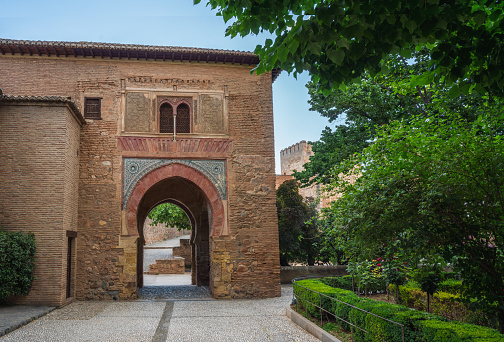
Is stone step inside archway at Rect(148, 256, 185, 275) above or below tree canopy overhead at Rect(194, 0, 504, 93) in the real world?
below

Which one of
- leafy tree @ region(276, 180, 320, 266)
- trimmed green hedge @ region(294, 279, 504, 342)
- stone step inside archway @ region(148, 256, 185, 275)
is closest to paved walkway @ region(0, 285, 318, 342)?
trimmed green hedge @ region(294, 279, 504, 342)

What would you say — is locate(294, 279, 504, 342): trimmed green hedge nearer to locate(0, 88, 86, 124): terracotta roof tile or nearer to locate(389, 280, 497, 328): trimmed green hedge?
locate(389, 280, 497, 328): trimmed green hedge

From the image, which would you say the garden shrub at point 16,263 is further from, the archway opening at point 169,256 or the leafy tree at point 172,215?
the leafy tree at point 172,215

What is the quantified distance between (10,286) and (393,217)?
352 inches

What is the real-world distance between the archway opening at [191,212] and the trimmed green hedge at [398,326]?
930 cm

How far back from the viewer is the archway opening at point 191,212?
672 inches

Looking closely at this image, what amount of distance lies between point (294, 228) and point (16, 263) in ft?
36.1

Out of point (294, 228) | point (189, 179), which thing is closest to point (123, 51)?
point (189, 179)

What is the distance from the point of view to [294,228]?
60.9 ft

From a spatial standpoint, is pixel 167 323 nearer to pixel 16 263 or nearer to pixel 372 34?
pixel 16 263

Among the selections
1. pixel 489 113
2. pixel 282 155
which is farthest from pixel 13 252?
pixel 282 155

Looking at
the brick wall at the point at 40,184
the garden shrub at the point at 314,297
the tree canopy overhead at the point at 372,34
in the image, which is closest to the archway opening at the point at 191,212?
the brick wall at the point at 40,184

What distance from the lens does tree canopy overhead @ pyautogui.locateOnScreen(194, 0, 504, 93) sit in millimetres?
3859

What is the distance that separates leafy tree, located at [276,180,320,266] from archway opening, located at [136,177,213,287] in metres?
3.27
